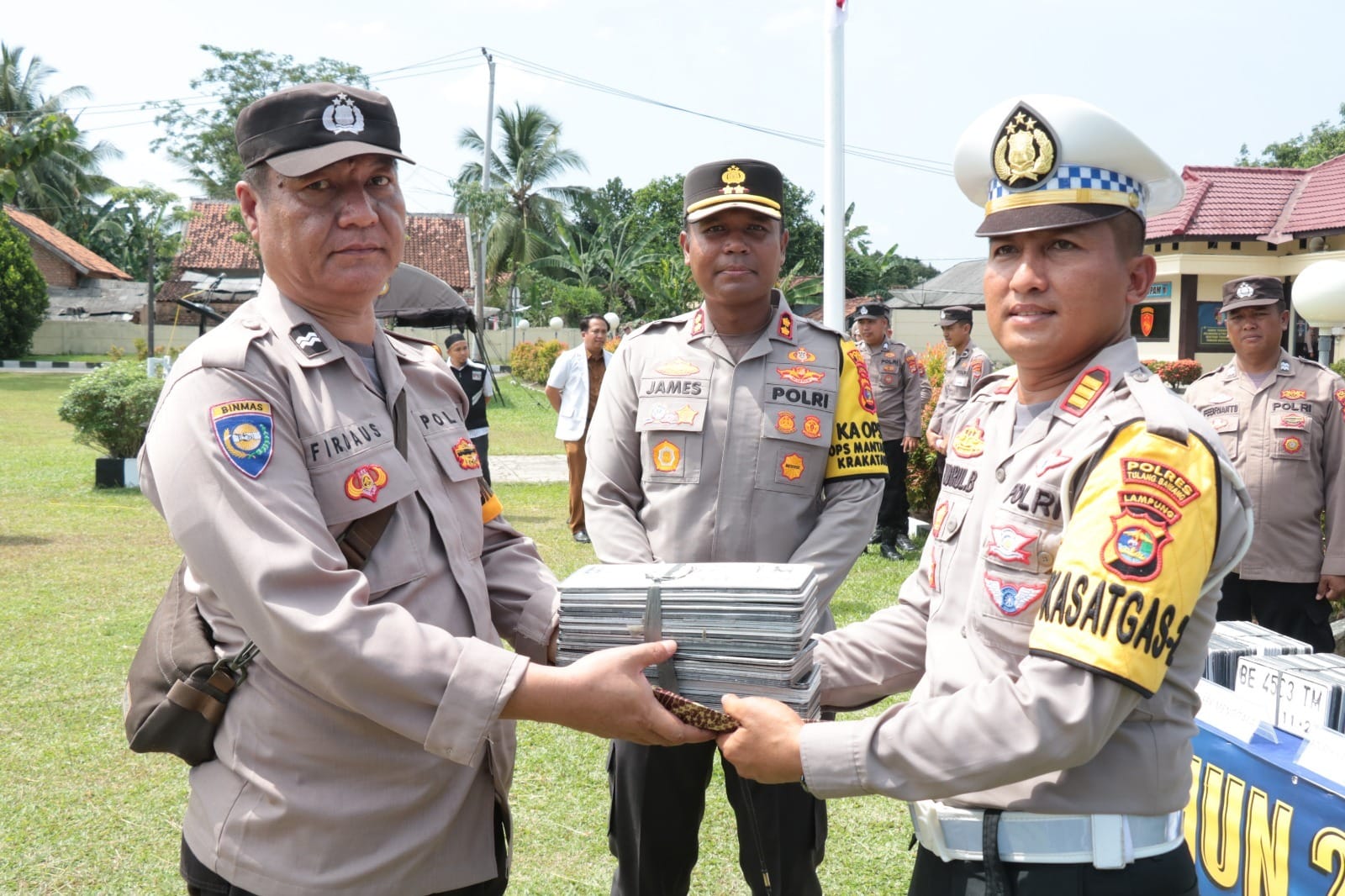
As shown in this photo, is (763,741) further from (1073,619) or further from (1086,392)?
(1086,392)

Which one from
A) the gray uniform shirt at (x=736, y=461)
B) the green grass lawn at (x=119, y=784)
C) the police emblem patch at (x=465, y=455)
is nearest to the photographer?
the police emblem patch at (x=465, y=455)

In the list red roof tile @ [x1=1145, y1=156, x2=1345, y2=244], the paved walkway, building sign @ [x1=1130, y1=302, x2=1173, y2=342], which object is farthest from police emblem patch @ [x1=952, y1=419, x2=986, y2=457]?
building sign @ [x1=1130, y1=302, x2=1173, y2=342]

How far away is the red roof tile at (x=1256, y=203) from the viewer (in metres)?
22.8

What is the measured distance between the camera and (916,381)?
9.64m

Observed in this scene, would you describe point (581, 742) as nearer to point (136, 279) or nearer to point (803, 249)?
point (803, 249)

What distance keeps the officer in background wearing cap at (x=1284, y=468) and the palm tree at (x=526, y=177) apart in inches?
1639

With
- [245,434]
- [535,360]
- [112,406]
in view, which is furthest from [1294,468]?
[535,360]

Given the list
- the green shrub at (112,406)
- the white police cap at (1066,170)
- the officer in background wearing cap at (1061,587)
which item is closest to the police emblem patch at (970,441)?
the officer in background wearing cap at (1061,587)

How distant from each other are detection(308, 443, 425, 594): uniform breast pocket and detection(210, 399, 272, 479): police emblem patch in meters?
0.11

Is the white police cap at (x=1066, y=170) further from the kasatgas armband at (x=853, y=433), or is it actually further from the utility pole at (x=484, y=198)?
the utility pole at (x=484, y=198)

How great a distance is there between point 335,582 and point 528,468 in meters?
13.4

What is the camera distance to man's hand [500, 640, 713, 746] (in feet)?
6.13

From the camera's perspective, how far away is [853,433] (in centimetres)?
329

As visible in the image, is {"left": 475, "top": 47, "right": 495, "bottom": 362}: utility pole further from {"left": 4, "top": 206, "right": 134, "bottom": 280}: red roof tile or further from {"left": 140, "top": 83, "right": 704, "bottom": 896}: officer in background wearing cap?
{"left": 140, "top": 83, "right": 704, "bottom": 896}: officer in background wearing cap
